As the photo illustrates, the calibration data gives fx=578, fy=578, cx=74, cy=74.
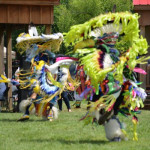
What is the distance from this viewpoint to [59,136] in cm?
974

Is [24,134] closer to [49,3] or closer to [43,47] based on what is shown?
[43,47]

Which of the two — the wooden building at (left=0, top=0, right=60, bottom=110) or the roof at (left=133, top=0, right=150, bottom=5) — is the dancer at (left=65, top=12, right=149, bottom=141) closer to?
the wooden building at (left=0, top=0, right=60, bottom=110)

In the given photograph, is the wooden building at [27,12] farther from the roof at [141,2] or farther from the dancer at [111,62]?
A: the dancer at [111,62]

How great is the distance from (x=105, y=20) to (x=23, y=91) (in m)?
6.88

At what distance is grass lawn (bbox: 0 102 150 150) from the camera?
846 centimetres

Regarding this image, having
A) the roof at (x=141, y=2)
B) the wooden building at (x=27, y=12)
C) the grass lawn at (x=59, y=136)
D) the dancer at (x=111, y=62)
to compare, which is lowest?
the grass lawn at (x=59, y=136)

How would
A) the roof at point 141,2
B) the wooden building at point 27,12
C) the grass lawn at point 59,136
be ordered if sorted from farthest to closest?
the roof at point 141,2
the wooden building at point 27,12
the grass lawn at point 59,136

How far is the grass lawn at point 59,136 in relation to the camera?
8.46m

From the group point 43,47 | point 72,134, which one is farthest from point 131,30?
point 43,47

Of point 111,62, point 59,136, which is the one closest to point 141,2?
point 59,136

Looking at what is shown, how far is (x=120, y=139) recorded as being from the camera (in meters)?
8.87

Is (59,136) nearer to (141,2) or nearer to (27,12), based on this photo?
(27,12)

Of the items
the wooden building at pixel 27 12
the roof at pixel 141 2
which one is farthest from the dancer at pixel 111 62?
the roof at pixel 141 2

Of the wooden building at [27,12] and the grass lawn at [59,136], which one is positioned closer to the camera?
the grass lawn at [59,136]
